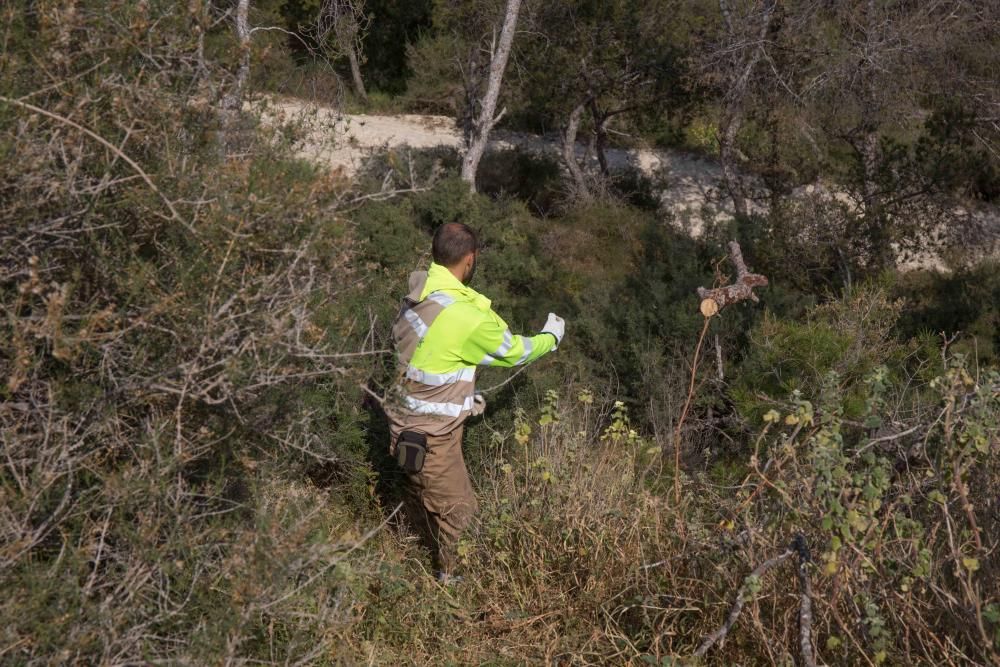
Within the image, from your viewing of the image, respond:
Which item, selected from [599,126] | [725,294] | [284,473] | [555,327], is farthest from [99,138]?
[599,126]

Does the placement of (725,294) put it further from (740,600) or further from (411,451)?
(740,600)

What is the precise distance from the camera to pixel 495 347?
3.79 meters

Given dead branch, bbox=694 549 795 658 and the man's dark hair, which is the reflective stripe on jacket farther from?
dead branch, bbox=694 549 795 658

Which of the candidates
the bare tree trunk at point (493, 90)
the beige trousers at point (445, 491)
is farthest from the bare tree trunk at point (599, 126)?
the beige trousers at point (445, 491)

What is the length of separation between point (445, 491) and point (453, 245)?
106 cm

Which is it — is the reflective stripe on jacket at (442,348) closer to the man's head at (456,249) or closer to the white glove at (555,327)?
the man's head at (456,249)

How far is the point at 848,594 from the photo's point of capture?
2.88 meters

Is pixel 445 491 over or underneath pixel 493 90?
underneath

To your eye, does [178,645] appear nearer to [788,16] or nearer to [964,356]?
[964,356]

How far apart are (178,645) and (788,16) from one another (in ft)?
30.5

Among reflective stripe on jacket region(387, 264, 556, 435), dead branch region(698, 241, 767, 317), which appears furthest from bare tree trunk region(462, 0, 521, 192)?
reflective stripe on jacket region(387, 264, 556, 435)

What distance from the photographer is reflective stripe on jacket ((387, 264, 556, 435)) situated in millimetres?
3727

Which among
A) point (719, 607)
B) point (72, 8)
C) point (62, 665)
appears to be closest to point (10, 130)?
point (72, 8)

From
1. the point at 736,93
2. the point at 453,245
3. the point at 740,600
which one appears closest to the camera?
the point at 740,600
